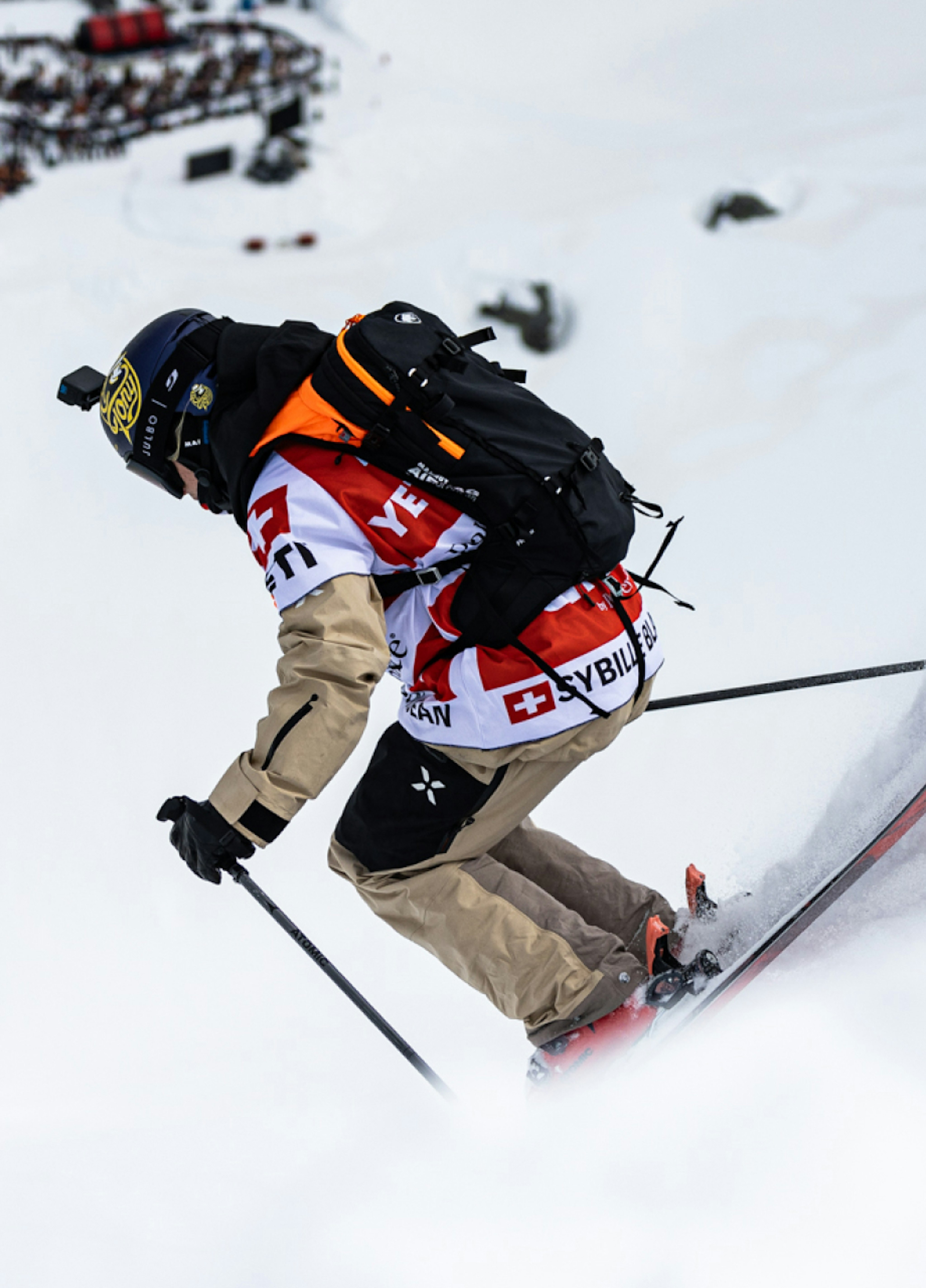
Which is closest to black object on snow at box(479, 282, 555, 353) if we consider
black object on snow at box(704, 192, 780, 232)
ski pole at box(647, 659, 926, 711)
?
black object on snow at box(704, 192, 780, 232)

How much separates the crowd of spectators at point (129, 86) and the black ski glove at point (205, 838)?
34.1ft

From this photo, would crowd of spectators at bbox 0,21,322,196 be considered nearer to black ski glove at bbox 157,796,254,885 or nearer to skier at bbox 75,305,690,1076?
skier at bbox 75,305,690,1076

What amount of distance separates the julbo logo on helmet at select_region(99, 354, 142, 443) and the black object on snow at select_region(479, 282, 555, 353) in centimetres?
625

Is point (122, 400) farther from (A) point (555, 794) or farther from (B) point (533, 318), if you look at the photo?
(B) point (533, 318)

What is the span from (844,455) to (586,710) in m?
5.17

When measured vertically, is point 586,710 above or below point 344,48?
below

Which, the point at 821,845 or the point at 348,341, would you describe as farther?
the point at 821,845

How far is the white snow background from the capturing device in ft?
Result: 9.87

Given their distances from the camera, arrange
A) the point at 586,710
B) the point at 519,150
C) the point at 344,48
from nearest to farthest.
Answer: the point at 586,710, the point at 519,150, the point at 344,48

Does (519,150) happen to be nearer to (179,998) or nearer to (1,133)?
(1,133)

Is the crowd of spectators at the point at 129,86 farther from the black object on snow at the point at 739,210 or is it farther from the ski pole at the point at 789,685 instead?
the ski pole at the point at 789,685

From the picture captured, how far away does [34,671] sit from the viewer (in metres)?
6.21

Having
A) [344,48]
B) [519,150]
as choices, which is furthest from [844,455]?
[344,48]

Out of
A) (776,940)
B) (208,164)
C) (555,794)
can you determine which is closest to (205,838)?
(776,940)
